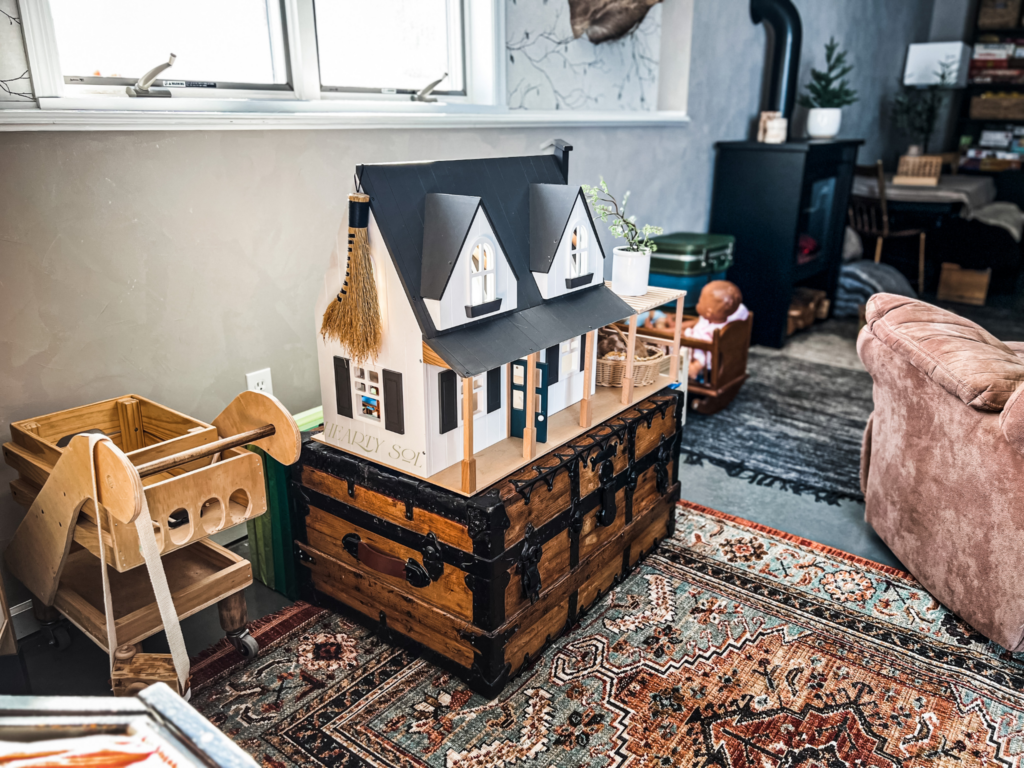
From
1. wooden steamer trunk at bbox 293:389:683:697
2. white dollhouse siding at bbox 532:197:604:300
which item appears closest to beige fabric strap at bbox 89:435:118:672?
wooden steamer trunk at bbox 293:389:683:697

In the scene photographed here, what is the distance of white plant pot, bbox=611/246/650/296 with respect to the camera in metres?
2.25

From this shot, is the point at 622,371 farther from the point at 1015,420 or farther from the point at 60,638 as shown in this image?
the point at 60,638

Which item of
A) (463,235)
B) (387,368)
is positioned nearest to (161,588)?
(387,368)

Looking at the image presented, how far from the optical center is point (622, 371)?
7.37 feet

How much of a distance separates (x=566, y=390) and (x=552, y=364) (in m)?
0.13

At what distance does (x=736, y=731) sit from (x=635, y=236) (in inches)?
56.2

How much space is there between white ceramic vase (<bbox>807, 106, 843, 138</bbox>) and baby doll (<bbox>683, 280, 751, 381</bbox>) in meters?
2.03

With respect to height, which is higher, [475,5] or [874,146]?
[475,5]

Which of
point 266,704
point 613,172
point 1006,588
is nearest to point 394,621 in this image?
point 266,704

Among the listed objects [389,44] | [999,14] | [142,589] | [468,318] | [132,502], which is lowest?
[142,589]

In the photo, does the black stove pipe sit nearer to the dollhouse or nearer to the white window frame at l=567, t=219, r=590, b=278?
the dollhouse

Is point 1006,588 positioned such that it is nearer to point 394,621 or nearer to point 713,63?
point 394,621

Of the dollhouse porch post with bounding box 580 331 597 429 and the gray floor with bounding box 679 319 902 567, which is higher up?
the dollhouse porch post with bounding box 580 331 597 429

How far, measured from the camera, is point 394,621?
1.86 meters
